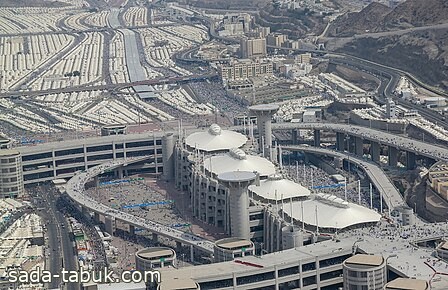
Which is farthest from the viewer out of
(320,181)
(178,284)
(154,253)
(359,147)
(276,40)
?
(276,40)

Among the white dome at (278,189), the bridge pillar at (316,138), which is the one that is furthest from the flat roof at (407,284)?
the bridge pillar at (316,138)

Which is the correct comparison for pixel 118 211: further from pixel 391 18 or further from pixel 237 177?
pixel 391 18

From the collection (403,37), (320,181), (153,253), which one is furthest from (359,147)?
(403,37)

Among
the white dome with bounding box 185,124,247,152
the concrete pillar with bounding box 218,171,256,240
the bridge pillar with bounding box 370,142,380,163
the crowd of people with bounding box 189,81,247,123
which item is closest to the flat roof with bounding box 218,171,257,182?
the concrete pillar with bounding box 218,171,256,240

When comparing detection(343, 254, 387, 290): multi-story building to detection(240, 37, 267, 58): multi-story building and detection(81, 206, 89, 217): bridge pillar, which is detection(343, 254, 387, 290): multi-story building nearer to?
detection(81, 206, 89, 217): bridge pillar

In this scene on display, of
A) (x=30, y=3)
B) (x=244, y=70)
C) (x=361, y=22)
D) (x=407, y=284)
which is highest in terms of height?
(x=30, y=3)

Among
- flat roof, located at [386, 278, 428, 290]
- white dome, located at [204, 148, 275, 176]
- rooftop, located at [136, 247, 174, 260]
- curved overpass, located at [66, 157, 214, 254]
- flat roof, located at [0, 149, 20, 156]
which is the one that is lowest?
curved overpass, located at [66, 157, 214, 254]

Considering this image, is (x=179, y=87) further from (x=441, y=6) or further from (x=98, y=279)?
(x=98, y=279)
